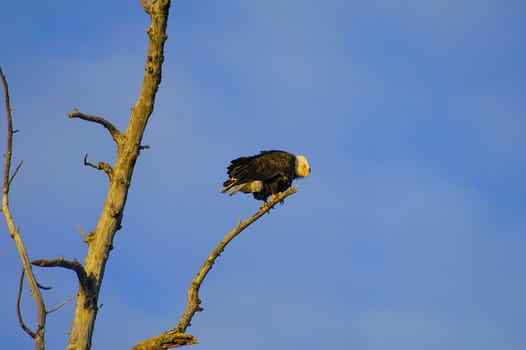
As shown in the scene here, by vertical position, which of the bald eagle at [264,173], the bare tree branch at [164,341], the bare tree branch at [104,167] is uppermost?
the bald eagle at [264,173]

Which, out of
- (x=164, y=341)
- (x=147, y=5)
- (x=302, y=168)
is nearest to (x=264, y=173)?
(x=302, y=168)

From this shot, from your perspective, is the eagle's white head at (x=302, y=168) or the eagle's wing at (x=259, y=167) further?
the eagle's white head at (x=302, y=168)

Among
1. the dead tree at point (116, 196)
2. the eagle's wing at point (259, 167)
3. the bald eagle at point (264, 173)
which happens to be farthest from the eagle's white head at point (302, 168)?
the dead tree at point (116, 196)

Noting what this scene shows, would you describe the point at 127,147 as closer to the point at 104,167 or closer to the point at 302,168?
the point at 104,167

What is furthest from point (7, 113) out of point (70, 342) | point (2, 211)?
point (70, 342)

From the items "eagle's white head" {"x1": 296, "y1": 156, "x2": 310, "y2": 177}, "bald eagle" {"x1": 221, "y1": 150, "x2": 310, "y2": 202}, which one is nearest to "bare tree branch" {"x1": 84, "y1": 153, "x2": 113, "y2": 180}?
"bald eagle" {"x1": 221, "y1": 150, "x2": 310, "y2": 202}

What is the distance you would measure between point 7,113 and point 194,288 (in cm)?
304

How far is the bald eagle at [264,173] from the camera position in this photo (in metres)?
14.9

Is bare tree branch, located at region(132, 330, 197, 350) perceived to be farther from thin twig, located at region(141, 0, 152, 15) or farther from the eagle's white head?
the eagle's white head

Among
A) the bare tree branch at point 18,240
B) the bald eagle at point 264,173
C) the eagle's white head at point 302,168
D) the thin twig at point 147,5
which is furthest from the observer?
the eagle's white head at point 302,168

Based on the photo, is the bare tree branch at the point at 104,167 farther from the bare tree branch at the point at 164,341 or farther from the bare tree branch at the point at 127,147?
the bare tree branch at the point at 164,341

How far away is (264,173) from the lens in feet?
49.7

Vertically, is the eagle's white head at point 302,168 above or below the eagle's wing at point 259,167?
above

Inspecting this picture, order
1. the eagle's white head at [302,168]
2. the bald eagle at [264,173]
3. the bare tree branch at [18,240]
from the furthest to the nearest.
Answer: the eagle's white head at [302,168] < the bald eagle at [264,173] < the bare tree branch at [18,240]
